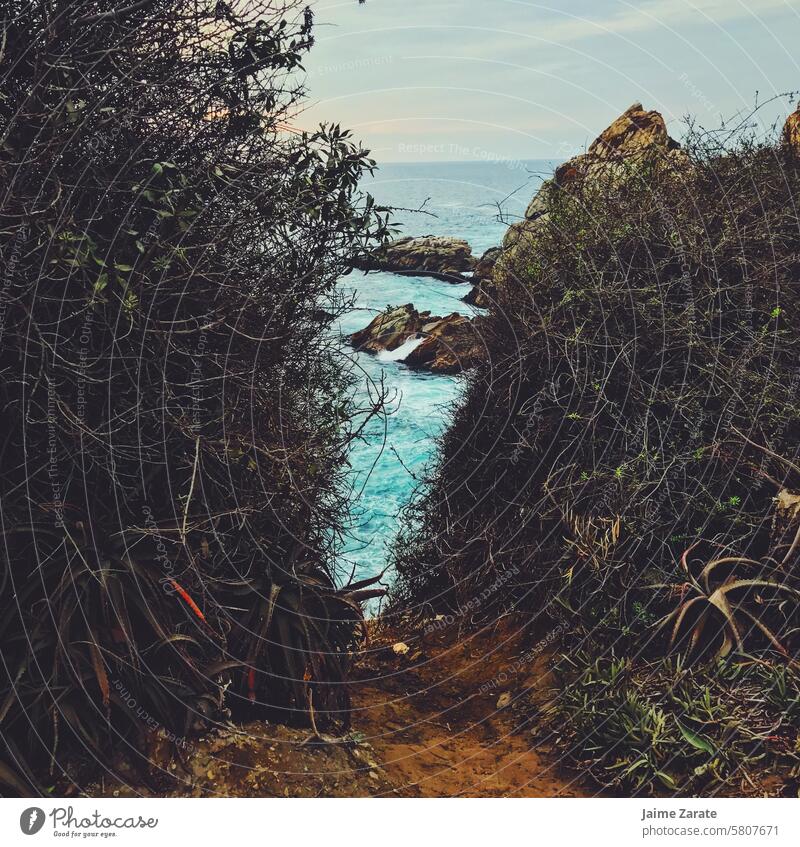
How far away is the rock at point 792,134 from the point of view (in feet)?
35.7

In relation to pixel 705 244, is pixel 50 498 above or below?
below

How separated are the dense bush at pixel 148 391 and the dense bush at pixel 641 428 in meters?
2.68

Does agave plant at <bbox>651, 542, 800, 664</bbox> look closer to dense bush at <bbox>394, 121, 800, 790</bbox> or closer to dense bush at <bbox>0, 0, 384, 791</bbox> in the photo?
dense bush at <bbox>394, 121, 800, 790</bbox>

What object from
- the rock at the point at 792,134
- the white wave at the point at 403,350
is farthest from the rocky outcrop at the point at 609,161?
the white wave at the point at 403,350

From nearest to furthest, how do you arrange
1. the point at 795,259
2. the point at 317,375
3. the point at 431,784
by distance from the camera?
1. the point at 431,784
2. the point at 317,375
3. the point at 795,259

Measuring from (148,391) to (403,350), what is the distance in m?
11.7

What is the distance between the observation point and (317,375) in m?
6.95

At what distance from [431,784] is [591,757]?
1.20m

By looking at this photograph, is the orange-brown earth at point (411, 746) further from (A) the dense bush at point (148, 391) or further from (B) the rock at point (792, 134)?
(B) the rock at point (792, 134)

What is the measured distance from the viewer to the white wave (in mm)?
16594

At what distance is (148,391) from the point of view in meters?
5.43

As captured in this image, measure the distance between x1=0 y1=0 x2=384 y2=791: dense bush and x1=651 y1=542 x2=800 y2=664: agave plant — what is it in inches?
103

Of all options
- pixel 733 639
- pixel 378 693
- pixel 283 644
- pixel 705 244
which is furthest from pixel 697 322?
pixel 283 644
